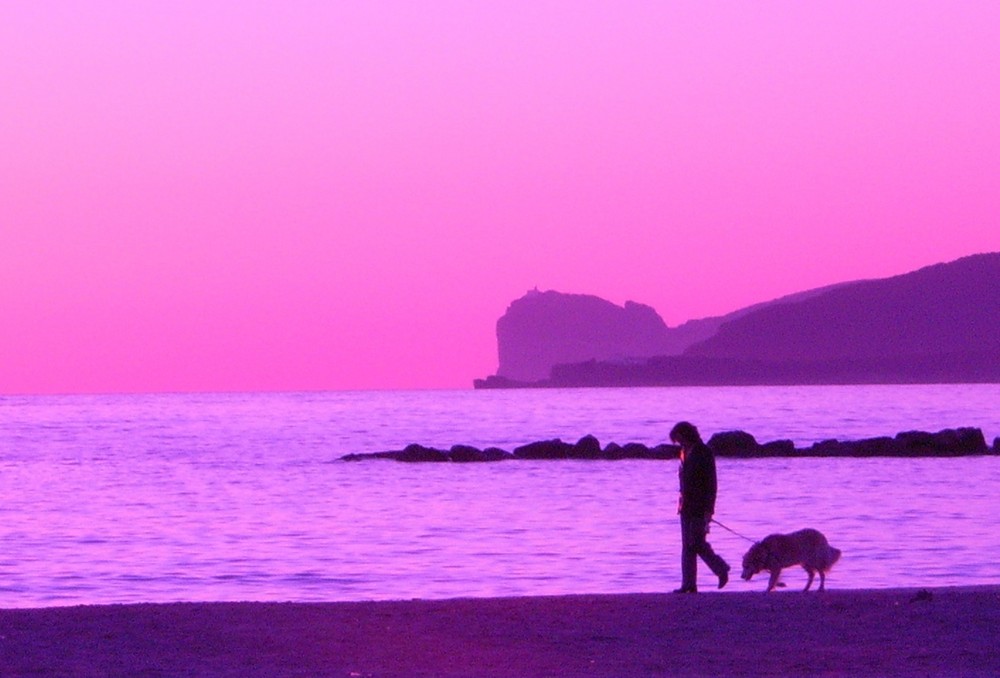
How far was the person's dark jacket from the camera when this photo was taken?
15227 mm

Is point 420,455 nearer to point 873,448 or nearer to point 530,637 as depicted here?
point 873,448

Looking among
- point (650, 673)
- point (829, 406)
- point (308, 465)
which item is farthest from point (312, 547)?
point (829, 406)

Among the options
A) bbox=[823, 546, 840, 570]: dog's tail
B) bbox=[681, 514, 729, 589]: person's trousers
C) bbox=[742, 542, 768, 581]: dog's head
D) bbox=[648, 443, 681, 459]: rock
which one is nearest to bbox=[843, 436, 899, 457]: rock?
bbox=[648, 443, 681, 459]: rock

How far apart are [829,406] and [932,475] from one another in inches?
3923

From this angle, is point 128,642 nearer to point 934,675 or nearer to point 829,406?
point 934,675

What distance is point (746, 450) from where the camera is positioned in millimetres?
60906

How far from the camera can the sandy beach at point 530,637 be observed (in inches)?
439

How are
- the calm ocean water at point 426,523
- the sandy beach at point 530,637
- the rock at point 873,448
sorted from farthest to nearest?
the rock at point 873,448 → the calm ocean water at point 426,523 → the sandy beach at point 530,637

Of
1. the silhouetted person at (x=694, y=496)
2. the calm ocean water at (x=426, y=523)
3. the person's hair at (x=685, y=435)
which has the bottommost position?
the calm ocean water at (x=426, y=523)

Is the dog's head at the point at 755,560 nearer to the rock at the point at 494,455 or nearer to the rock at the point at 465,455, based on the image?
the rock at the point at 465,455

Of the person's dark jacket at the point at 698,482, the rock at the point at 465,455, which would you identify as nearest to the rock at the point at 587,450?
the rock at the point at 465,455

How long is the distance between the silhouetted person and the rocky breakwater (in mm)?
44329

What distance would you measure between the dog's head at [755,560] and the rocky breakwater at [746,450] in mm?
43948

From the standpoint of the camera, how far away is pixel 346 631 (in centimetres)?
1284
